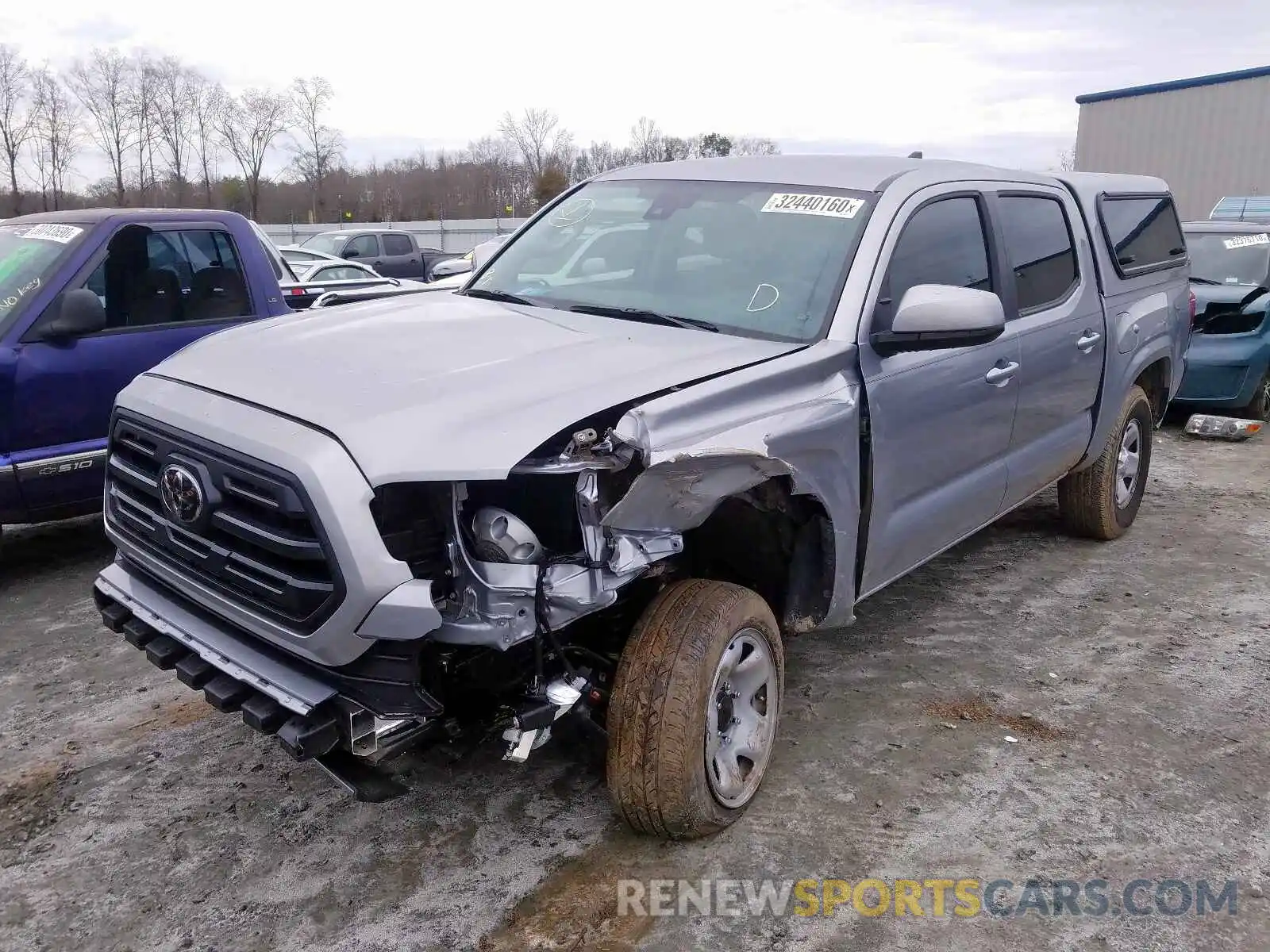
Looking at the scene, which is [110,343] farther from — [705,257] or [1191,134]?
[1191,134]

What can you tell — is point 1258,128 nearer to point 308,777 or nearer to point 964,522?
point 964,522

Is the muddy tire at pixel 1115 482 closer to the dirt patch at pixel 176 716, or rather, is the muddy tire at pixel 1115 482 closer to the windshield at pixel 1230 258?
the windshield at pixel 1230 258

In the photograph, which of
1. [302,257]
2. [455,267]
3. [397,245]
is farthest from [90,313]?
[397,245]

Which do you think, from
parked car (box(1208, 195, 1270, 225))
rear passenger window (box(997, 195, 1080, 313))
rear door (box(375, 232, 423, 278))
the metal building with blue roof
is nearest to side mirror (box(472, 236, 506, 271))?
rear passenger window (box(997, 195, 1080, 313))

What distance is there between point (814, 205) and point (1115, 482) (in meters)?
3.02

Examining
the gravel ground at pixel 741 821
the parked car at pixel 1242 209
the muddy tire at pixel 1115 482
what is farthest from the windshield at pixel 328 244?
the muddy tire at pixel 1115 482

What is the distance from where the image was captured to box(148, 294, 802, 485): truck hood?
2.44 meters

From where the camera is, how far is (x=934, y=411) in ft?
12.2

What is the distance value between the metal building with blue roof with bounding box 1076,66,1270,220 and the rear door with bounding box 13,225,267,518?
20759 millimetres

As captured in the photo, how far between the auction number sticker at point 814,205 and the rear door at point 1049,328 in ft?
3.06

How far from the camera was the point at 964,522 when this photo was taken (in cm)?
417

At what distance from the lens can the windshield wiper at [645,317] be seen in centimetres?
344

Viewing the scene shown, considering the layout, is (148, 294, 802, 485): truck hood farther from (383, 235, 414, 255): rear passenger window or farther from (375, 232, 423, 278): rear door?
(383, 235, 414, 255): rear passenger window

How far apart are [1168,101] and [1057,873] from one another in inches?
968
